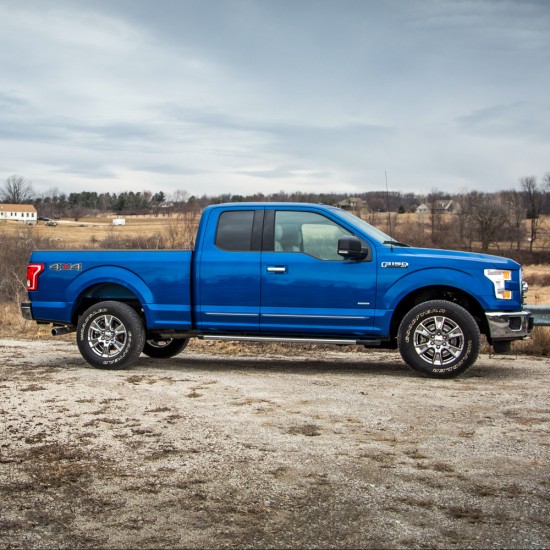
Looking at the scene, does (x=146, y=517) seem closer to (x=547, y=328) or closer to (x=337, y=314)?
(x=337, y=314)

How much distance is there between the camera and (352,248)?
8.69m

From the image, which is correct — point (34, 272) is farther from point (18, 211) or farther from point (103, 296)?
point (18, 211)

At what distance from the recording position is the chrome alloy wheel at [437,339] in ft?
28.6

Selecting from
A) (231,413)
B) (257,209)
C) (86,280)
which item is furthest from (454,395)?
(86,280)

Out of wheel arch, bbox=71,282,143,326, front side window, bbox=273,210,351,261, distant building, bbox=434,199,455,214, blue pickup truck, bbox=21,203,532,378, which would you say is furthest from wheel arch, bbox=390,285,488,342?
distant building, bbox=434,199,455,214

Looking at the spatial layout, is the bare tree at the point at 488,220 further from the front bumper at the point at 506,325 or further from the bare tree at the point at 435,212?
the front bumper at the point at 506,325

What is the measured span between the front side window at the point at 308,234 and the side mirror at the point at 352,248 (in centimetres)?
19

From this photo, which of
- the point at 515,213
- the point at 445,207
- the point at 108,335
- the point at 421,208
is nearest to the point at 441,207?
the point at 445,207

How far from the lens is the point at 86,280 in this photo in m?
9.59

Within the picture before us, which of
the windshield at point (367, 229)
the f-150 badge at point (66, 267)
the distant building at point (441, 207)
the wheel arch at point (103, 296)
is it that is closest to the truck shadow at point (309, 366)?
the wheel arch at point (103, 296)

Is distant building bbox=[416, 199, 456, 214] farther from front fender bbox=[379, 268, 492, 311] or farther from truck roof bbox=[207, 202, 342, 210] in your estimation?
front fender bbox=[379, 268, 492, 311]

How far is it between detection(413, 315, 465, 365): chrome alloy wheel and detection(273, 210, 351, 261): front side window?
1254 mm

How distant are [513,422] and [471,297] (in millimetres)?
2731

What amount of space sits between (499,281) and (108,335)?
4.70 metres
